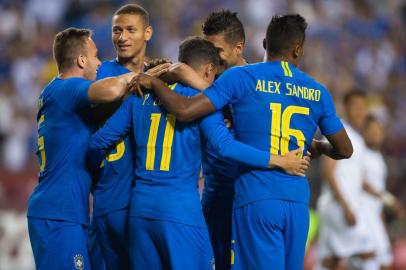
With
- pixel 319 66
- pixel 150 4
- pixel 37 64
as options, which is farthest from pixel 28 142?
pixel 319 66

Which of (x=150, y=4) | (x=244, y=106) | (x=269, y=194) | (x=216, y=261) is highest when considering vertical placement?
(x=150, y=4)

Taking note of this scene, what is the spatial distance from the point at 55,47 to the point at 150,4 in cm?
1123

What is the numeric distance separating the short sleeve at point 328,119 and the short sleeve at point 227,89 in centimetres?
63

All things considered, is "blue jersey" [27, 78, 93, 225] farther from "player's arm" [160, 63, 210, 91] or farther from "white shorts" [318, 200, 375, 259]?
"white shorts" [318, 200, 375, 259]

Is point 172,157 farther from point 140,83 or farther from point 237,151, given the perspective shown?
point 140,83

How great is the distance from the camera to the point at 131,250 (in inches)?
252

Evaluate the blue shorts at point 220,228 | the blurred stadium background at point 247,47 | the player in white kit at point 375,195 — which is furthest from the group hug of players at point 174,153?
the blurred stadium background at point 247,47

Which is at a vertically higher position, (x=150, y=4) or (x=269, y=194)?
(x=150, y=4)

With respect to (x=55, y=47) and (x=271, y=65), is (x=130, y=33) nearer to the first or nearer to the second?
(x=55, y=47)

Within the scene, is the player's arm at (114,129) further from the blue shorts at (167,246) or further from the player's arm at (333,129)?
the player's arm at (333,129)

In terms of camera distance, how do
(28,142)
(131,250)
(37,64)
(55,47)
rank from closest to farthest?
(131,250) < (55,47) < (28,142) < (37,64)

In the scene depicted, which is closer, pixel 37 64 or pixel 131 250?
pixel 131 250

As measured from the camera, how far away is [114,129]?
21.4 feet

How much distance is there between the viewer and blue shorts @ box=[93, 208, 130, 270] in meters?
6.71
